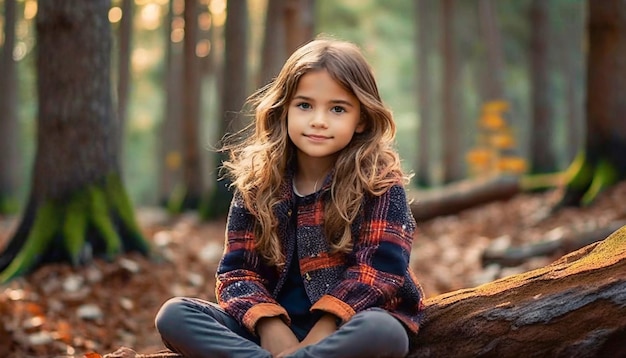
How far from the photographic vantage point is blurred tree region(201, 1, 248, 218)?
13.3 metres

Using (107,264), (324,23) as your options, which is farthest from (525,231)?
(324,23)

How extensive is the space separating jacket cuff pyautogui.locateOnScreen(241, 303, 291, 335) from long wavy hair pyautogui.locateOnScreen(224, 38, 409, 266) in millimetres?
256

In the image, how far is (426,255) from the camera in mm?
10297

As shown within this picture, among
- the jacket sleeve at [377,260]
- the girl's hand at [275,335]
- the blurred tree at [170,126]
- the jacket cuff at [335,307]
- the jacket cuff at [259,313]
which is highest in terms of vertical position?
the jacket sleeve at [377,260]

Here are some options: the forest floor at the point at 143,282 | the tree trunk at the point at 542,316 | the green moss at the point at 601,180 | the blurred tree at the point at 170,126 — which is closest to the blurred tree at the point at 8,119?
the blurred tree at the point at 170,126

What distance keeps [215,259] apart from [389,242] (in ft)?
18.2

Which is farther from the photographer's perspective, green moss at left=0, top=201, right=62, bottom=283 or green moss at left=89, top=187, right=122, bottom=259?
green moss at left=89, top=187, right=122, bottom=259

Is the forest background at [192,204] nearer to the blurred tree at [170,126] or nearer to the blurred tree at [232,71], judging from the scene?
the blurred tree at [232,71]

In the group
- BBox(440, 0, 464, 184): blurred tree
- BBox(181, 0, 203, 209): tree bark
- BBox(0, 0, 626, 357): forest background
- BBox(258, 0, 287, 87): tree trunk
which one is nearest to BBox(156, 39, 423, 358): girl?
BBox(0, 0, 626, 357): forest background

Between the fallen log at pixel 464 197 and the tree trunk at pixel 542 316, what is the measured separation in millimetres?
8731

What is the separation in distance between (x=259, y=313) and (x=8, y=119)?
15979mm

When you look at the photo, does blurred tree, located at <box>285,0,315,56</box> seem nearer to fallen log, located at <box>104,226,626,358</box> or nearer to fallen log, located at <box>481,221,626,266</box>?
fallen log, located at <box>481,221,626,266</box>

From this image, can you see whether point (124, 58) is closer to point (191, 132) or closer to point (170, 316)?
point (191, 132)

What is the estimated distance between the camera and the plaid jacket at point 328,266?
3.38m
